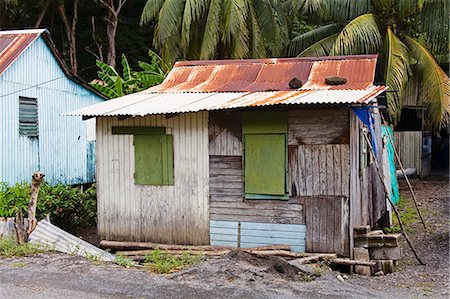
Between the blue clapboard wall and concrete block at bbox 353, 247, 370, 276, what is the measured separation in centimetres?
84

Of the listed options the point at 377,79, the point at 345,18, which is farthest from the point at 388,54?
the point at 377,79

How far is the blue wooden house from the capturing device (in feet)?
36.9

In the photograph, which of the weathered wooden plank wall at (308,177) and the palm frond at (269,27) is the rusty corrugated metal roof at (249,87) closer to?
the weathered wooden plank wall at (308,177)

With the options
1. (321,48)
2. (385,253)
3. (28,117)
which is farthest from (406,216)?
(28,117)

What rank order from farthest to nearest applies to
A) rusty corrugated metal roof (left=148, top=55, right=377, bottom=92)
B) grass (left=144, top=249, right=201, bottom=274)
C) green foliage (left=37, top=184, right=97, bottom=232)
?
green foliage (left=37, top=184, right=97, bottom=232) < rusty corrugated metal roof (left=148, top=55, right=377, bottom=92) < grass (left=144, top=249, right=201, bottom=274)

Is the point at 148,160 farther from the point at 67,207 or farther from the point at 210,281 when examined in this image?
the point at 210,281

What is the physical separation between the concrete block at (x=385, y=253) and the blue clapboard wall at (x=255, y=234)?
47.1 inches

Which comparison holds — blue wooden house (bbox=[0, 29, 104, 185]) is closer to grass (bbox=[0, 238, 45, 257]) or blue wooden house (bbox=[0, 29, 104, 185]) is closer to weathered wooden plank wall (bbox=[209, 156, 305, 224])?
grass (bbox=[0, 238, 45, 257])

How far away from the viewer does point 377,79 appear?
11062 millimetres

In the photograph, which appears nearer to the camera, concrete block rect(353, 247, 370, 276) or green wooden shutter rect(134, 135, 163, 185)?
concrete block rect(353, 247, 370, 276)

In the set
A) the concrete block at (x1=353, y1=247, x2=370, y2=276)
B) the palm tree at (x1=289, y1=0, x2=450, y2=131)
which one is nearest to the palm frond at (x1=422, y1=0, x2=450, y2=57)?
the palm tree at (x1=289, y1=0, x2=450, y2=131)

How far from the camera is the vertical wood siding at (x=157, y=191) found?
9.16 metres

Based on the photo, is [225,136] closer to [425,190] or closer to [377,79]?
[377,79]

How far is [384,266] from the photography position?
8555 mm
